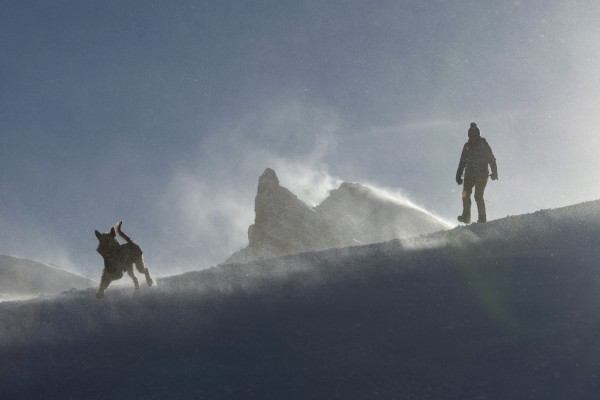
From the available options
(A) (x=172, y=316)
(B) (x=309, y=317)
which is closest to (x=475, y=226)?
(B) (x=309, y=317)

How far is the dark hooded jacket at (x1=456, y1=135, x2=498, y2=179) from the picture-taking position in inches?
530

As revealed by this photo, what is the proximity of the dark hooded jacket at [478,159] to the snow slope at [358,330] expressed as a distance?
12.9ft

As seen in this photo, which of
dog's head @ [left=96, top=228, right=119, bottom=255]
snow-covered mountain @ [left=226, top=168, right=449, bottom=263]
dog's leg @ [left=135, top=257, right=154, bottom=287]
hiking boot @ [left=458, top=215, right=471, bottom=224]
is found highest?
snow-covered mountain @ [left=226, top=168, right=449, bottom=263]

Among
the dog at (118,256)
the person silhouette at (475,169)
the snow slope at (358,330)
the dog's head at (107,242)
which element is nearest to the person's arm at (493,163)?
the person silhouette at (475,169)

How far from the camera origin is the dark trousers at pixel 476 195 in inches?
532

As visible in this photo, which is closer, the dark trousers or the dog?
the dog

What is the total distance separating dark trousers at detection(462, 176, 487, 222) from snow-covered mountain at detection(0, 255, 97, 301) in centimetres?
16213

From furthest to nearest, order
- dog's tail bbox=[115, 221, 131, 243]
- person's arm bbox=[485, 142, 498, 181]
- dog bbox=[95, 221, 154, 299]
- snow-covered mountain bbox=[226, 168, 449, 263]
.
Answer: snow-covered mountain bbox=[226, 168, 449, 263] < person's arm bbox=[485, 142, 498, 181] < dog's tail bbox=[115, 221, 131, 243] < dog bbox=[95, 221, 154, 299]

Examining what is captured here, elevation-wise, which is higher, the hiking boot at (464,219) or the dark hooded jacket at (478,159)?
the dark hooded jacket at (478,159)

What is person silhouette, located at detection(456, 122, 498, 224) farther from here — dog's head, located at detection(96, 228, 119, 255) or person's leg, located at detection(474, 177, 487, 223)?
dog's head, located at detection(96, 228, 119, 255)

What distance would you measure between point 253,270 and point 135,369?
4.33 m

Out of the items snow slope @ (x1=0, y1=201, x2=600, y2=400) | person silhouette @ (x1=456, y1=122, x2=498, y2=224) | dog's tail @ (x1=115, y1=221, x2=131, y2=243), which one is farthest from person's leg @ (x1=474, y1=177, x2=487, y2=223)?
dog's tail @ (x1=115, y1=221, x2=131, y2=243)

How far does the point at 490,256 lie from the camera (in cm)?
793

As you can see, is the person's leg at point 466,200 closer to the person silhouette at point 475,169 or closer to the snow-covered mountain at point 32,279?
Answer: the person silhouette at point 475,169
